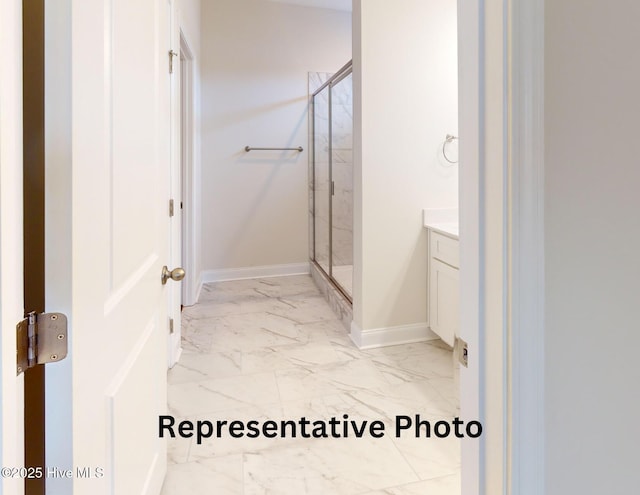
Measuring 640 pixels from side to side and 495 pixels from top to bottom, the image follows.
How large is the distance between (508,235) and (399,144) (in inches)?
80.8

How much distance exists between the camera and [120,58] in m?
0.83

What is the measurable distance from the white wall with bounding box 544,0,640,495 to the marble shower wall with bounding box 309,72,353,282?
2574 mm

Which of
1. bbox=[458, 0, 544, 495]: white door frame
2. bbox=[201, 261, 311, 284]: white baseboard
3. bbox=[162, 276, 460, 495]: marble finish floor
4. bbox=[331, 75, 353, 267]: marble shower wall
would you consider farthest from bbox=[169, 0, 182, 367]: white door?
bbox=[458, 0, 544, 495]: white door frame

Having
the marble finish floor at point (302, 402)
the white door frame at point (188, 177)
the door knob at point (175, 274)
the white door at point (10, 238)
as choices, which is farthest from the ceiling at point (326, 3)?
the white door at point (10, 238)

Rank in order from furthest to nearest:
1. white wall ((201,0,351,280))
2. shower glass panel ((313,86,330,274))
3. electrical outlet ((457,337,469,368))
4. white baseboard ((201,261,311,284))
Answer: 1. white baseboard ((201,261,311,284))
2. white wall ((201,0,351,280))
3. shower glass panel ((313,86,330,274))
4. electrical outlet ((457,337,469,368))

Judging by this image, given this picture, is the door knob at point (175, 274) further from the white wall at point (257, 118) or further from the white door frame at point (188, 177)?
the white wall at point (257, 118)

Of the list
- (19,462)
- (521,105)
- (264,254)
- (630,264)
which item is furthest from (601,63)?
(264,254)

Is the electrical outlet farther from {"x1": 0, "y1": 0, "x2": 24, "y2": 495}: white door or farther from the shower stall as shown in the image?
the shower stall

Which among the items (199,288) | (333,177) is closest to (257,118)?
(333,177)

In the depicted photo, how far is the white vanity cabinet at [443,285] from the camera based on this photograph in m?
2.27

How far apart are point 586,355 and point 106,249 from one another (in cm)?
90

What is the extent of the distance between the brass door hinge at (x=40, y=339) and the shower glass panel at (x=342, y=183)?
2709 millimetres

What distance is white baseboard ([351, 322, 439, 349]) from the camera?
258 centimetres

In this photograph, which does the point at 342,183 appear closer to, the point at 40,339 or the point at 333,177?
the point at 333,177
